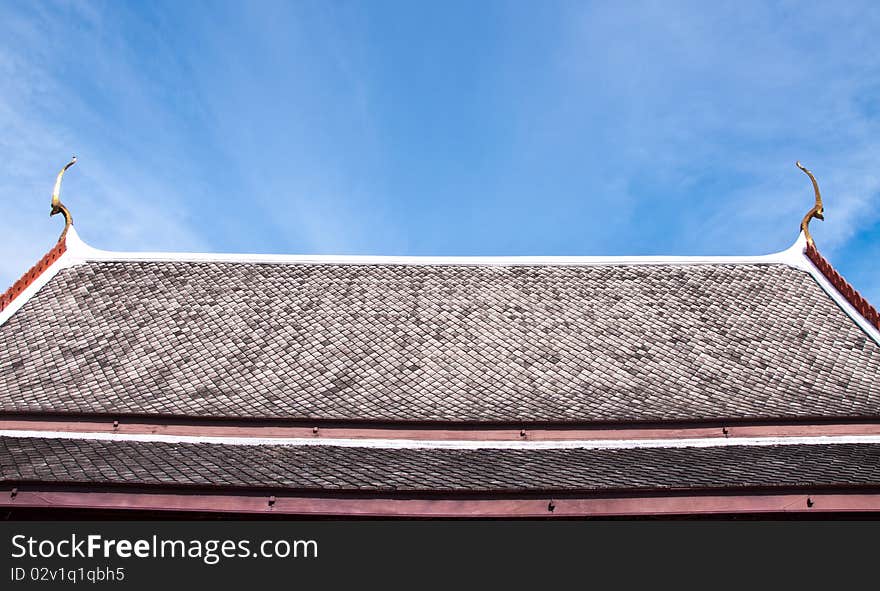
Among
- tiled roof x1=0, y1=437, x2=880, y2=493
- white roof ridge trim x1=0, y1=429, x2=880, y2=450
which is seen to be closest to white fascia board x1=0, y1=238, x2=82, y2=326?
white roof ridge trim x1=0, y1=429, x2=880, y2=450

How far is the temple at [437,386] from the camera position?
704cm

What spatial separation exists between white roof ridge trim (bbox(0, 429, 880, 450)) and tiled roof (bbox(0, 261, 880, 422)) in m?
0.31

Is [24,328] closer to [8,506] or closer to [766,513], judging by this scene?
[8,506]

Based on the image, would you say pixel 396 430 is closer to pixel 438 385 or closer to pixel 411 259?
pixel 438 385

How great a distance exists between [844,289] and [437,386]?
753cm

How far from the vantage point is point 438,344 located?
1158 centimetres

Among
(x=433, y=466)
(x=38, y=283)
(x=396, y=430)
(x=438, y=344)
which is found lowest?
(x=433, y=466)

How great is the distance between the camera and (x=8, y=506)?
22.8ft

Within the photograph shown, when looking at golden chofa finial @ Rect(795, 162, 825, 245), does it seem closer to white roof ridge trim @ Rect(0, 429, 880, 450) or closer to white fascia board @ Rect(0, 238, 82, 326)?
white roof ridge trim @ Rect(0, 429, 880, 450)

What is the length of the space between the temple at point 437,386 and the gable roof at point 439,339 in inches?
1.8

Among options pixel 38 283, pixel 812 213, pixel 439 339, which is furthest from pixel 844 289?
pixel 38 283

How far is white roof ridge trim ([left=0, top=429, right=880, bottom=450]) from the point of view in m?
9.18
